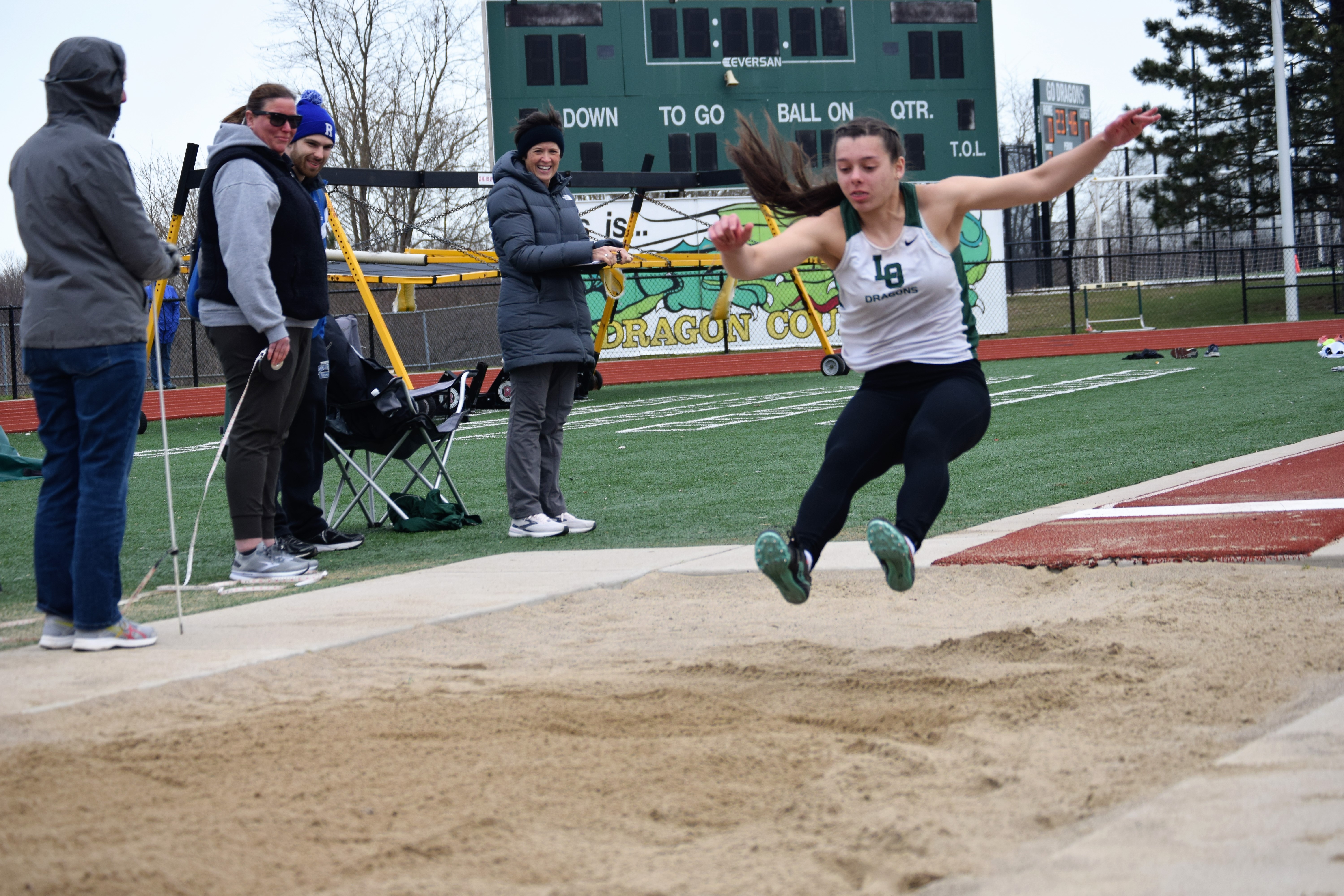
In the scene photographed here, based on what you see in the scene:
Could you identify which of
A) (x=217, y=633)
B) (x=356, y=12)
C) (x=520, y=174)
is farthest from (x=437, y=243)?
(x=217, y=633)

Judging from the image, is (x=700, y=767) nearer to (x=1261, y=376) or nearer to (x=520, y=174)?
(x=520, y=174)

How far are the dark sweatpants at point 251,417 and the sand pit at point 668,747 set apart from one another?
166 cm

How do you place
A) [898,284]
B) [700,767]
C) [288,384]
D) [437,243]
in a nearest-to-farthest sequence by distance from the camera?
[700,767], [898,284], [288,384], [437,243]

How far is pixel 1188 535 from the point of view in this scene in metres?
5.60

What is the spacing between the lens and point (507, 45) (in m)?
25.8

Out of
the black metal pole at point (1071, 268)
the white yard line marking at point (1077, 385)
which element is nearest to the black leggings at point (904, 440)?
the white yard line marking at point (1077, 385)

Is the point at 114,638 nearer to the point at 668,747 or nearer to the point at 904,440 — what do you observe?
the point at 668,747

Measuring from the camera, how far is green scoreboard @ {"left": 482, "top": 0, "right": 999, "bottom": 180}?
26.0 meters

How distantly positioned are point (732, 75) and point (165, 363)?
14376 millimetres

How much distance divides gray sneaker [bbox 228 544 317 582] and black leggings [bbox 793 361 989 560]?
2847mm

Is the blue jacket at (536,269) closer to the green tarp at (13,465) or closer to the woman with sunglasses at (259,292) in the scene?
the woman with sunglasses at (259,292)

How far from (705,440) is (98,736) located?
9.39 metres

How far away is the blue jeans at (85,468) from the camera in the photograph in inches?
168

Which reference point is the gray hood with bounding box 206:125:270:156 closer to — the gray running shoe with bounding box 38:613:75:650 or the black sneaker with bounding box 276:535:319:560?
the black sneaker with bounding box 276:535:319:560
